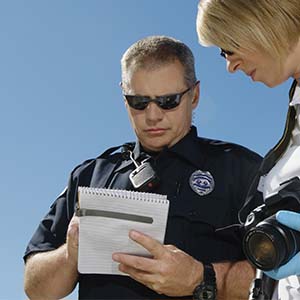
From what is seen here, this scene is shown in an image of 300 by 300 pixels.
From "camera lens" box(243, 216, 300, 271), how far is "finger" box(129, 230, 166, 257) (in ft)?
2.78

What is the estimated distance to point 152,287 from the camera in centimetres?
364

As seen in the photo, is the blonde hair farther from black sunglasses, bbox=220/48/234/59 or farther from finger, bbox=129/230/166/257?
finger, bbox=129/230/166/257

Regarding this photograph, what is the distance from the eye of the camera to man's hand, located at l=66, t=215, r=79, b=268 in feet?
12.4

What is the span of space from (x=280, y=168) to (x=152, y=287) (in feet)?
3.31

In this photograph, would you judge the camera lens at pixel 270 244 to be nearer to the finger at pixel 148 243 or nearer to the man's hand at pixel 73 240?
the finger at pixel 148 243

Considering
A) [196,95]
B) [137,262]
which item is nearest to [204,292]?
[137,262]

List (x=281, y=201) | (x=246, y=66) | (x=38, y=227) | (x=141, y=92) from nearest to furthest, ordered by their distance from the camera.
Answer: (x=281, y=201)
(x=246, y=66)
(x=141, y=92)
(x=38, y=227)

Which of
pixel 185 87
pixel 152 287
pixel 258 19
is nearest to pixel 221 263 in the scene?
pixel 152 287

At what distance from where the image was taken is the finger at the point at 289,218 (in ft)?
8.86

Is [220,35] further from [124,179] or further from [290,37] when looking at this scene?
A: [124,179]

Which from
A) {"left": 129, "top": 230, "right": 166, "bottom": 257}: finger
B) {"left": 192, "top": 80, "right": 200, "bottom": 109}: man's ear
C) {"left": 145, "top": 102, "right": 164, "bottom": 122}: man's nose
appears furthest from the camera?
{"left": 192, "top": 80, "right": 200, "bottom": 109}: man's ear

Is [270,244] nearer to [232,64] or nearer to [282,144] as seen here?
[282,144]

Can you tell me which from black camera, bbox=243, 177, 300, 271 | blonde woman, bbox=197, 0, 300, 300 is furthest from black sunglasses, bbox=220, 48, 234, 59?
black camera, bbox=243, 177, 300, 271

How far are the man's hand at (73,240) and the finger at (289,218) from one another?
1392mm
